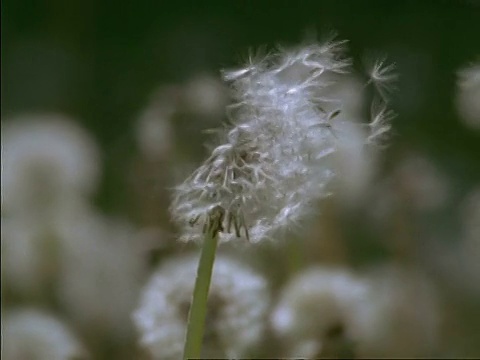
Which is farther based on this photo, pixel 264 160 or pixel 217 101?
pixel 217 101

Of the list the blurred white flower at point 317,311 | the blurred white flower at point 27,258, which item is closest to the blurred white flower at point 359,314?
the blurred white flower at point 317,311

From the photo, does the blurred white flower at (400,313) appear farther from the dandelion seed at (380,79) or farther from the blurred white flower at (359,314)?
the dandelion seed at (380,79)

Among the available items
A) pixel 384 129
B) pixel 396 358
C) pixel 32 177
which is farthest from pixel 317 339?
pixel 32 177

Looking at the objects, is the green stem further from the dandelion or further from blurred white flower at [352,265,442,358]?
blurred white flower at [352,265,442,358]

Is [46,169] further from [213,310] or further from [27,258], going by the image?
[213,310]

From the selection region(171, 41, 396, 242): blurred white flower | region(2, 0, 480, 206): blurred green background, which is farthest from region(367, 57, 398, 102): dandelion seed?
region(2, 0, 480, 206): blurred green background

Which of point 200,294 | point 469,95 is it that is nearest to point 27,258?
point 200,294
